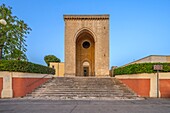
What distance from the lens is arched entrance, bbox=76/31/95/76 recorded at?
36.6 m

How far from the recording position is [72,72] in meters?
33.3

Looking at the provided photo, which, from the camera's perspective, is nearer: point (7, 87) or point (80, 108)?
point (80, 108)

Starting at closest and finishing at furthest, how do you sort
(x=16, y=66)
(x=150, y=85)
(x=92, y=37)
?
(x=16, y=66) → (x=150, y=85) → (x=92, y=37)

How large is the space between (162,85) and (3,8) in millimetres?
19709

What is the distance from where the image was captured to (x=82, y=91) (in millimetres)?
16719

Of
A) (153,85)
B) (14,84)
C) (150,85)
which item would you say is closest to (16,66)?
(14,84)

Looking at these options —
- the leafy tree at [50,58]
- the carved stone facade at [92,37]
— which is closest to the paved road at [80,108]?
the carved stone facade at [92,37]

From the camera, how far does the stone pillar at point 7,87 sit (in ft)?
47.3

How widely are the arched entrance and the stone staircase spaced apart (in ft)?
54.2

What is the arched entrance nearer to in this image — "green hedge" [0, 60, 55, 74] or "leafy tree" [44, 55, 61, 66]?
"leafy tree" [44, 55, 61, 66]

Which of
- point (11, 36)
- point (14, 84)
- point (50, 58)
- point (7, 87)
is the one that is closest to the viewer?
point (7, 87)

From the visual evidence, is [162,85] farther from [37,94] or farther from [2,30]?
[2,30]

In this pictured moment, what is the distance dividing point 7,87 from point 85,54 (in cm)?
Answer: 2337

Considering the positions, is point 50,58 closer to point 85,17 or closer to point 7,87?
point 85,17
